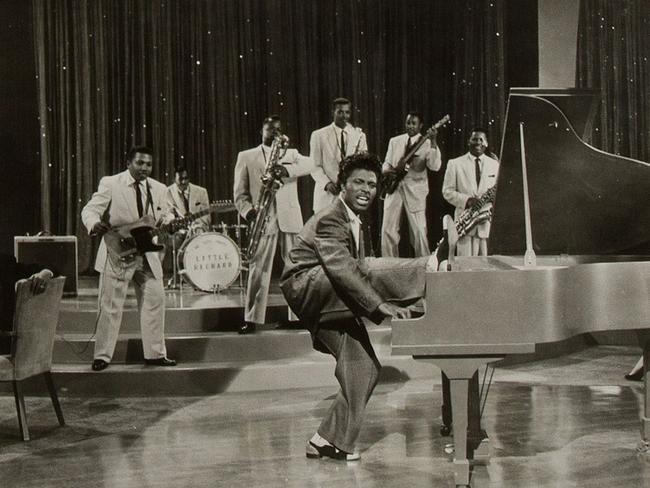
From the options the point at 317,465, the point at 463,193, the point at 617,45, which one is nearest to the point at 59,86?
the point at 463,193

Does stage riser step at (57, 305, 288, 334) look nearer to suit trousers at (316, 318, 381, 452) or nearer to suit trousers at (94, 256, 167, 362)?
suit trousers at (94, 256, 167, 362)

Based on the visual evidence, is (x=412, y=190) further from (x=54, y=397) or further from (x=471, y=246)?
(x=54, y=397)

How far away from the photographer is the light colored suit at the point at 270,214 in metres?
7.02

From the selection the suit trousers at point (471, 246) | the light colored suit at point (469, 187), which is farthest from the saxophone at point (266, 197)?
the suit trousers at point (471, 246)

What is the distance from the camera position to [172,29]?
11.3 meters

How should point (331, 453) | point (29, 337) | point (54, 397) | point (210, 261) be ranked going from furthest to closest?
point (210, 261) → point (54, 397) → point (29, 337) → point (331, 453)

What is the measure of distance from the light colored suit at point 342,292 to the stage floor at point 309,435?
277 mm

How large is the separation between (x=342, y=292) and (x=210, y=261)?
14.7 ft

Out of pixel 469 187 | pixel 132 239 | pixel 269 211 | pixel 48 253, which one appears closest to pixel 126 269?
pixel 132 239

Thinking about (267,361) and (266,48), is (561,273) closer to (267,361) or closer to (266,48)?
(267,361)

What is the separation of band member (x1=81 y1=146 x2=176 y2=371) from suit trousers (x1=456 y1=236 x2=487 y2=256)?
310 cm

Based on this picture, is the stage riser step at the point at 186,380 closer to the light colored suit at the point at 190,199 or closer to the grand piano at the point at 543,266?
the grand piano at the point at 543,266

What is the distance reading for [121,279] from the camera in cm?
654

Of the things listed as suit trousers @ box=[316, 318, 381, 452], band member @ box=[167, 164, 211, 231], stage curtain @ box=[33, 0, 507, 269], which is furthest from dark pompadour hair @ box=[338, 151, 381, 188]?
stage curtain @ box=[33, 0, 507, 269]
